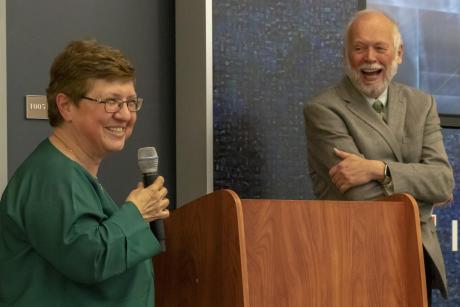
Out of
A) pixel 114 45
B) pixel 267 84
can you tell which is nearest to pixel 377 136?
pixel 267 84

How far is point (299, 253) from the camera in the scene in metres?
2.12

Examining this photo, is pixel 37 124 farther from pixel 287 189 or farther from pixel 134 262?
pixel 134 262

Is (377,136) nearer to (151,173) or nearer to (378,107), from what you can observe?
(378,107)

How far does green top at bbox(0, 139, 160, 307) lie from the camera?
69.1 inches

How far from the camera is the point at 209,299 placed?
2141 millimetres

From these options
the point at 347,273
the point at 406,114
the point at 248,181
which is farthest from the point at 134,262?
the point at 248,181

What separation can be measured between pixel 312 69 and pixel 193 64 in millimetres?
528

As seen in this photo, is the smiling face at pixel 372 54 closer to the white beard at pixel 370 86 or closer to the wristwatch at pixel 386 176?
the white beard at pixel 370 86

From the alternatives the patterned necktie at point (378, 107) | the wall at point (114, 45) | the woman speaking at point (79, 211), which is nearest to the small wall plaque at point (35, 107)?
the wall at point (114, 45)

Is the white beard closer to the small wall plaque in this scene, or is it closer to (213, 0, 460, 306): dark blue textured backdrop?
(213, 0, 460, 306): dark blue textured backdrop

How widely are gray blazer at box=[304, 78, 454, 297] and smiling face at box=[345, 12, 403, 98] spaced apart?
0.14 ft

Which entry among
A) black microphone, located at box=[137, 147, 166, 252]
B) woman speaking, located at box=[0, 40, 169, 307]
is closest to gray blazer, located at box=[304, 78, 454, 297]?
black microphone, located at box=[137, 147, 166, 252]

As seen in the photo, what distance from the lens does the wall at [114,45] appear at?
3.01 meters

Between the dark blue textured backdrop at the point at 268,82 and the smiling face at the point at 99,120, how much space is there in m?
1.23
